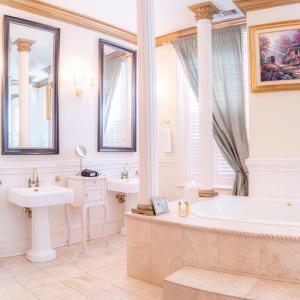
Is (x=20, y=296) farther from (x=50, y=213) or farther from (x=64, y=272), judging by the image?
(x=50, y=213)

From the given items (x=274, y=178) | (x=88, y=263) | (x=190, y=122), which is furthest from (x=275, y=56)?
(x=88, y=263)

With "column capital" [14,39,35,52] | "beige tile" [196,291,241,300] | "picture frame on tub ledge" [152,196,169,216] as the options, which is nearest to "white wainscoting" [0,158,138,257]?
"column capital" [14,39,35,52]

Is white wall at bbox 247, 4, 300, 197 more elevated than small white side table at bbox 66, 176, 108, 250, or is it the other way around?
white wall at bbox 247, 4, 300, 197

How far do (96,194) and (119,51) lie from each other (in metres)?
2.11

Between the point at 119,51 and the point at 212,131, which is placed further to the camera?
the point at 119,51

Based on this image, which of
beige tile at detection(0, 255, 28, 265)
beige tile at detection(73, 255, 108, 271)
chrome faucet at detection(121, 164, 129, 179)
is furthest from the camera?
chrome faucet at detection(121, 164, 129, 179)

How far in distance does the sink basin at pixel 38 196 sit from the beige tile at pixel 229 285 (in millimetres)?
1786

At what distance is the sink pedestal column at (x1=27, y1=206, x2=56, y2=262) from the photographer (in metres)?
3.56

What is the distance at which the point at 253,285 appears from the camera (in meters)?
2.23

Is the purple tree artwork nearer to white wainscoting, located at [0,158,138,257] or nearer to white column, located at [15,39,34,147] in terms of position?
white wainscoting, located at [0,158,138,257]

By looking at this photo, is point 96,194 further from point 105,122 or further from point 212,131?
point 212,131

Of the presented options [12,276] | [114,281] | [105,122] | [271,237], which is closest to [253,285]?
[271,237]

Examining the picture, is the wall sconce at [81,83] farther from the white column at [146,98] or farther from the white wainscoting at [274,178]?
the white wainscoting at [274,178]

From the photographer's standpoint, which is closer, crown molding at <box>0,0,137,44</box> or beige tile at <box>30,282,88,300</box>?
beige tile at <box>30,282,88,300</box>
